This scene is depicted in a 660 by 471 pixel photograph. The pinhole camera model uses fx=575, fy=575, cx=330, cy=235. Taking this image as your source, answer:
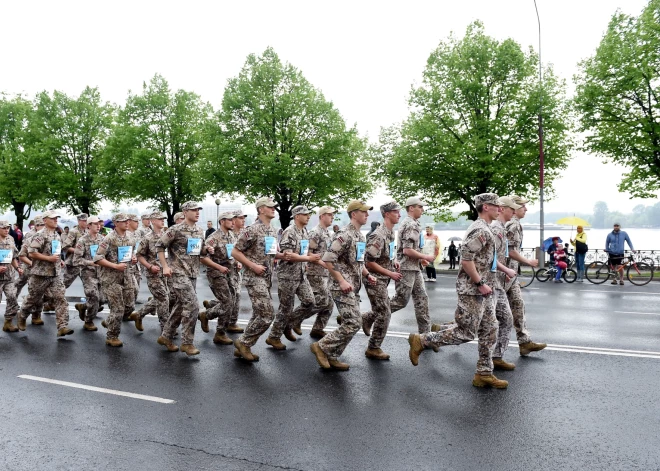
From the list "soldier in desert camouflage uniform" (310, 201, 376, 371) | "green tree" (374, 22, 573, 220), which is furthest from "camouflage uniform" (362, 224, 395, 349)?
"green tree" (374, 22, 573, 220)

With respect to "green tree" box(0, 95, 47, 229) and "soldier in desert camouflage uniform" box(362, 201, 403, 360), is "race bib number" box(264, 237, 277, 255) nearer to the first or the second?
"soldier in desert camouflage uniform" box(362, 201, 403, 360)

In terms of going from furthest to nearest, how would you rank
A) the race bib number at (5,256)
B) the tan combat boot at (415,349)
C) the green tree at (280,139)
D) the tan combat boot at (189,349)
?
the green tree at (280,139)
the race bib number at (5,256)
the tan combat boot at (189,349)
the tan combat boot at (415,349)

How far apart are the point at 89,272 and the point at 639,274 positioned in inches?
636

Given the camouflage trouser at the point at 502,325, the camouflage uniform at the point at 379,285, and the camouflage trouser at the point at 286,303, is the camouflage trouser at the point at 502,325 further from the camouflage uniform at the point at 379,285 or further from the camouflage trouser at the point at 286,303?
the camouflage trouser at the point at 286,303

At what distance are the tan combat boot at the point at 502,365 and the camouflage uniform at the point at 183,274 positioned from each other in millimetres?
3975

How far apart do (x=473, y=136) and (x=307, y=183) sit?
9.67m

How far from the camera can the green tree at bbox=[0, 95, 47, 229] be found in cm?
4134

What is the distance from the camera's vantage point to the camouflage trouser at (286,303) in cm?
794

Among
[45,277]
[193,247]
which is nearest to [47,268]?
[45,277]

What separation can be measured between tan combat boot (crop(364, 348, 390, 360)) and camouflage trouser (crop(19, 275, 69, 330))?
506 cm

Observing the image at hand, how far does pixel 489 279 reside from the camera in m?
6.45

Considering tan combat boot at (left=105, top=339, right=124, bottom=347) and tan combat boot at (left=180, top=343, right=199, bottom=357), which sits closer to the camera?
tan combat boot at (left=180, top=343, right=199, bottom=357)

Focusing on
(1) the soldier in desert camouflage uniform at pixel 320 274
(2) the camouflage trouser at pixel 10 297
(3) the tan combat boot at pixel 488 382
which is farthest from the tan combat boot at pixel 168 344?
(3) the tan combat boot at pixel 488 382

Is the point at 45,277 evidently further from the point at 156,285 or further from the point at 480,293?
the point at 480,293
